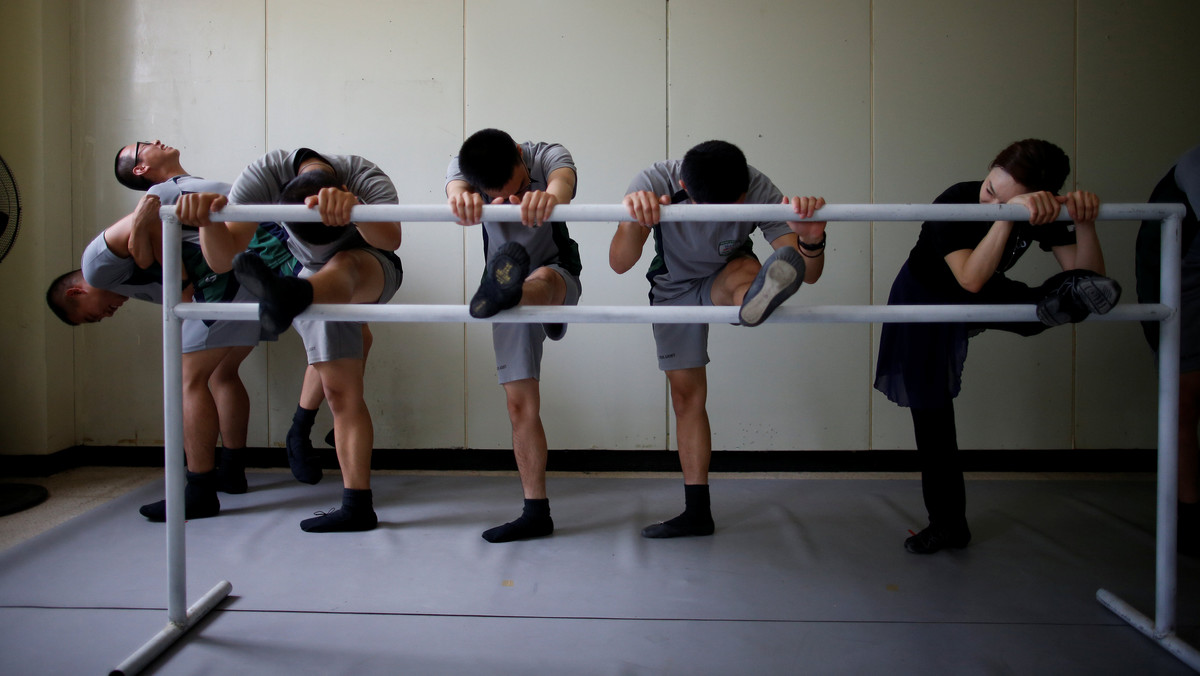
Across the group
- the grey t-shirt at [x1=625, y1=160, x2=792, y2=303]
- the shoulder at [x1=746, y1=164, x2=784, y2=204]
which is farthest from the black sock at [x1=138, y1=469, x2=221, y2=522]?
the shoulder at [x1=746, y1=164, x2=784, y2=204]

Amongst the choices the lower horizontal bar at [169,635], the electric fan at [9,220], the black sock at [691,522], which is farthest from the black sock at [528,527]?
the electric fan at [9,220]

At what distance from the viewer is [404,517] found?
2172mm

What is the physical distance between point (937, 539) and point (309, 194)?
1.94 m

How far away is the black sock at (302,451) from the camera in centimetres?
256

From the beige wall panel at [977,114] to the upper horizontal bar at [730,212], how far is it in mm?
1377

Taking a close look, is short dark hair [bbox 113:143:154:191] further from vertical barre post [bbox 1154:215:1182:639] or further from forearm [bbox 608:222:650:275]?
vertical barre post [bbox 1154:215:1182:639]

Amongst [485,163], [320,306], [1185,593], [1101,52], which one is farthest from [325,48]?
[1185,593]

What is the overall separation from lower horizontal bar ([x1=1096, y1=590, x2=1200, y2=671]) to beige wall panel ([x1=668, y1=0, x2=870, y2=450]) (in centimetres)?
128

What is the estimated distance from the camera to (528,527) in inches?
77.6

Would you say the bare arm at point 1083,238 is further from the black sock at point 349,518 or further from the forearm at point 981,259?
the black sock at point 349,518

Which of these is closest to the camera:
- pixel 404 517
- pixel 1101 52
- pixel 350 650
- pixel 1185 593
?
pixel 350 650

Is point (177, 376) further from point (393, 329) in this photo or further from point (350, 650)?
point (393, 329)

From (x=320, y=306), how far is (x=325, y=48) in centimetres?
180

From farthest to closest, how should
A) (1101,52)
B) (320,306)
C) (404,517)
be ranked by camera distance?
(1101,52) < (404,517) < (320,306)
